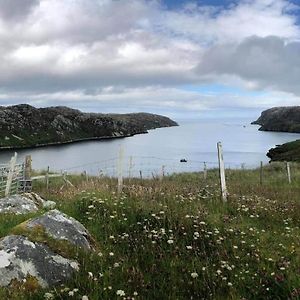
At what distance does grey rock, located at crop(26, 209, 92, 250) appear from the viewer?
8789 mm

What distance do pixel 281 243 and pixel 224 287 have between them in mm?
2911

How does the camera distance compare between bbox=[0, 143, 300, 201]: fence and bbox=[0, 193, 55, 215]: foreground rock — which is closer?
bbox=[0, 193, 55, 215]: foreground rock

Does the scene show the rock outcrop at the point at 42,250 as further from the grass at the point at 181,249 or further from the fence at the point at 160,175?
the fence at the point at 160,175

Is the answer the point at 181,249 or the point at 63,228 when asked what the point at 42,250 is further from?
the point at 181,249

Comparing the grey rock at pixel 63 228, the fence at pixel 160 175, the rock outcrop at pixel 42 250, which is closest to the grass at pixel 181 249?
the rock outcrop at pixel 42 250

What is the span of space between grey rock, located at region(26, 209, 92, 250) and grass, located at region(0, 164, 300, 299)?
1.38 ft

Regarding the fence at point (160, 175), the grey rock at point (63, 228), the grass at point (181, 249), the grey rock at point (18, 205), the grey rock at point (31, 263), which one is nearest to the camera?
the grass at point (181, 249)

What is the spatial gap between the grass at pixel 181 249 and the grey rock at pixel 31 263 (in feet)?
0.94

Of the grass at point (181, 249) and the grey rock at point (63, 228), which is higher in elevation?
the grey rock at point (63, 228)

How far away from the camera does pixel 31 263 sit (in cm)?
782

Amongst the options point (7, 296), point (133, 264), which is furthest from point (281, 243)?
point (7, 296)

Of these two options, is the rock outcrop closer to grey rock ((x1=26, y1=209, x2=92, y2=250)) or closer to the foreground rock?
grey rock ((x1=26, y1=209, x2=92, y2=250))

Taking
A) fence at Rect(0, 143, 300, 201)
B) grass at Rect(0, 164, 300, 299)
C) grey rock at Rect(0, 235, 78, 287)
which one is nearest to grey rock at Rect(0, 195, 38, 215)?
grass at Rect(0, 164, 300, 299)

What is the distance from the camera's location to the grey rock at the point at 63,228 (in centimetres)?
879
